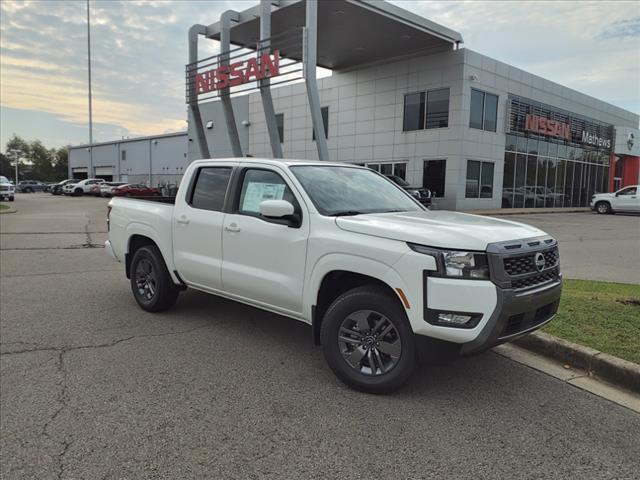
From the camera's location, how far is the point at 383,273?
3.65 meters

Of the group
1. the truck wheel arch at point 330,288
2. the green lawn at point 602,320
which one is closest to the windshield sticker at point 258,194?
the truck wheel arch at point 330,288

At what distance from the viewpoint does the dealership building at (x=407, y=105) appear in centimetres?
2433

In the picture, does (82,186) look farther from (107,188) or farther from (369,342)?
(369,342)

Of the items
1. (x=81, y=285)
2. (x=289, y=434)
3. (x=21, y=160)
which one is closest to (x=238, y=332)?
(x=289, y=434)

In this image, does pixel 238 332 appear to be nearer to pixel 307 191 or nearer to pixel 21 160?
pixel 307 191

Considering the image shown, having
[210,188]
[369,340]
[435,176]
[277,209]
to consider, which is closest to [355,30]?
[435,176]

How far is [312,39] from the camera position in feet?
68.8

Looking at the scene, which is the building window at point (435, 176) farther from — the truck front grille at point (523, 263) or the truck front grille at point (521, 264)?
the truck front grille at point (521, 264)

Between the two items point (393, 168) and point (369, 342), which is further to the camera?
point (393, 168)

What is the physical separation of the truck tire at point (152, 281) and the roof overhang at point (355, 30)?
1970 centimetres

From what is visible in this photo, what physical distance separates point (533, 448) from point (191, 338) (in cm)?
337

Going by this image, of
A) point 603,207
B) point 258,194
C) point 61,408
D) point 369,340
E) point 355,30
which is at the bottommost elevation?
point 61,408

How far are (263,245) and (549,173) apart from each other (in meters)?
32.8

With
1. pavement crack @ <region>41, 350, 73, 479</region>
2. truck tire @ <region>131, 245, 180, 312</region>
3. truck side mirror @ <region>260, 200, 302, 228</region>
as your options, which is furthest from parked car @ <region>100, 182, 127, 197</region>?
truck side mirror @ <region>260, 200, 302, 228</region>
